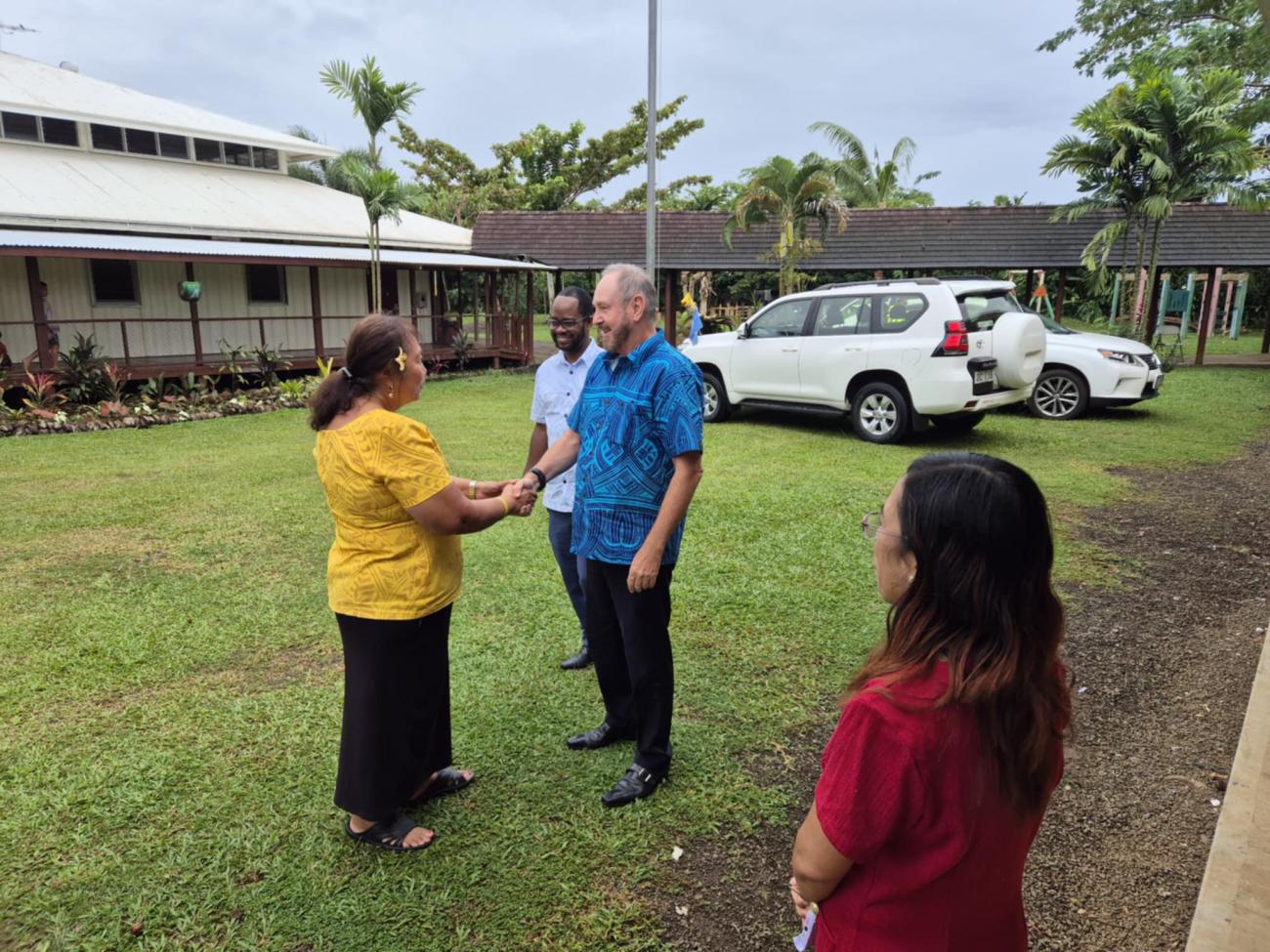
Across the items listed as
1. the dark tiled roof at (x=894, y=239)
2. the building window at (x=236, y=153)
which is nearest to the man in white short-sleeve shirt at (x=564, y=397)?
the dark tiled roof at (x=894, y=239)

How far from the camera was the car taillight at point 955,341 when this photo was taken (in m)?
9.02

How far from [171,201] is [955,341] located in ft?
49.6

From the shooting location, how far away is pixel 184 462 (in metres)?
9.23

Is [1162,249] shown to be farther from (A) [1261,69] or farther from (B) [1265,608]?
(B) [1265,608]

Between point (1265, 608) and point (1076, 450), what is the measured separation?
4.79 metres

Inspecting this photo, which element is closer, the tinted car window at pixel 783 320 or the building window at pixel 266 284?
the tinted car window at pixel 783 320

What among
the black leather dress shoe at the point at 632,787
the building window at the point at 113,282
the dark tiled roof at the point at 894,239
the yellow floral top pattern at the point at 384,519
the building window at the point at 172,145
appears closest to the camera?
the yellow floral top pattern at the point at 384,519

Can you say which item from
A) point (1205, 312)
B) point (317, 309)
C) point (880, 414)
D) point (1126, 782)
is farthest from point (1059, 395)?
point (317, 309)

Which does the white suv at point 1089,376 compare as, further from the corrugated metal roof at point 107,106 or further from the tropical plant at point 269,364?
the corrugated metal roof at point 107,106

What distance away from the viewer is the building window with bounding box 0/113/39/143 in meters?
16.1

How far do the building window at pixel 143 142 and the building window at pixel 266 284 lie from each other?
3756mm

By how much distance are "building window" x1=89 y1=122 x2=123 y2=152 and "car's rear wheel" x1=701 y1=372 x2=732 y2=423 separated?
14565 millimetres

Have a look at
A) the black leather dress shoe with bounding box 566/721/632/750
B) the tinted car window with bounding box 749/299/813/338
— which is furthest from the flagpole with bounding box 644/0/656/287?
the black leather dress shoe with bounding box 566/721/632/750

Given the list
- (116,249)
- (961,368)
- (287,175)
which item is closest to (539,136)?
(287,175)
